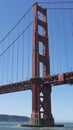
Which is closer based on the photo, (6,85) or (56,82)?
(56,82)

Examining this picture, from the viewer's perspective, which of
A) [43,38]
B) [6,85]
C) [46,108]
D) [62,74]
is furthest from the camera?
[6,85]

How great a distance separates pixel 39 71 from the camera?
5972 cm

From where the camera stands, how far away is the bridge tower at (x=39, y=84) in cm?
5894

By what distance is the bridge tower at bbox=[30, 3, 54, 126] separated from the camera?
193 feet

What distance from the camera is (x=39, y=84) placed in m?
59.8

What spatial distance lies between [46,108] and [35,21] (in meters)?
15.5

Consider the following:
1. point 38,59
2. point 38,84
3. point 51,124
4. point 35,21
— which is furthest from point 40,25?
point 51,124

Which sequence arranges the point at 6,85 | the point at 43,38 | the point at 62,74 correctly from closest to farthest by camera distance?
the point at 62,74
the point at 43,38
the point at 6,85

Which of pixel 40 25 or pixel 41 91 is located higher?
pixel 40 25

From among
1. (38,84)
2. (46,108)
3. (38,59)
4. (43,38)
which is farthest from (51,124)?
(43,38)

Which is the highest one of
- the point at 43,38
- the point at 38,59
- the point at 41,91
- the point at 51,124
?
the point at 43,38

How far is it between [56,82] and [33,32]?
10453 mm

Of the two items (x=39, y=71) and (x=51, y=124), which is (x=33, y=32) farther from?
(x=51, y=124)

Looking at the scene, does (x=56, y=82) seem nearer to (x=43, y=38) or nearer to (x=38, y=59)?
(x=38, y=59)
